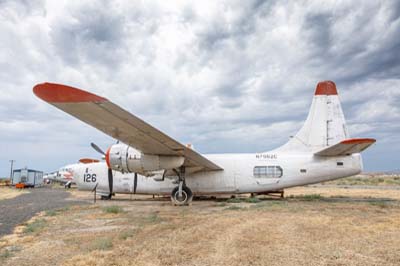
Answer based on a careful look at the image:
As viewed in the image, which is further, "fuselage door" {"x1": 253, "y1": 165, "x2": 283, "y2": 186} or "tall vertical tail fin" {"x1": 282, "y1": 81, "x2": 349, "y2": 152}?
"fuselage door" {"x1": 253, "y1": 165, "x2": 283, "y2": 186}

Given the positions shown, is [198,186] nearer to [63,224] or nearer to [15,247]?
[63,224]

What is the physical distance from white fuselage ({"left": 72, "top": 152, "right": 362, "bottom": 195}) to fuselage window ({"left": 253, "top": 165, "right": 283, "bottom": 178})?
0.03m

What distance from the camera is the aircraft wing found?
6.48 m

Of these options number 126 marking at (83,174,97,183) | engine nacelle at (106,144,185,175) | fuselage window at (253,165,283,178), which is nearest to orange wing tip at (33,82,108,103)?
engine nacelle at (106,144,185,175)

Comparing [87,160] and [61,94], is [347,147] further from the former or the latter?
[87,160]

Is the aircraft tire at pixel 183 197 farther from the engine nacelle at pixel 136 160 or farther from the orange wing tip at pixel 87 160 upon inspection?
the orange wing tip at pixel 87 160

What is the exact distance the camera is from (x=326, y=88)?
13320 millimetres

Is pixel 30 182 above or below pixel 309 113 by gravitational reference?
below

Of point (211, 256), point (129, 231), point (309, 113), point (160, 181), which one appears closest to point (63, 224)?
point (129, 231)

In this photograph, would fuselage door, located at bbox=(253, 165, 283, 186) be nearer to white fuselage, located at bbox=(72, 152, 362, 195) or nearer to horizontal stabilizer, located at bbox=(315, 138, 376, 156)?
white fuselage, located at bbox=(72, 152, 362, 195)

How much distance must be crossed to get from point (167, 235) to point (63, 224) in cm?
378

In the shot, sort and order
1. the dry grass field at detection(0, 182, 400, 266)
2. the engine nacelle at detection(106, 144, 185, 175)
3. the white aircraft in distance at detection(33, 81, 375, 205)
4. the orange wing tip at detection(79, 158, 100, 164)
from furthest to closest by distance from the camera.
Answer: the orange wing tip at detection(79, 158, 100, 164), the engine nacelle at detection(106, 144, 185, 175), the white aircraft in distance at detection(33, 81, 375, 205), the dry grass field at detection(0, 182, 400, 266)

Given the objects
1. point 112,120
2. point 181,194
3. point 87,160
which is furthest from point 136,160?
point 87,160

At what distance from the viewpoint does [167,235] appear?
6.36 meters
